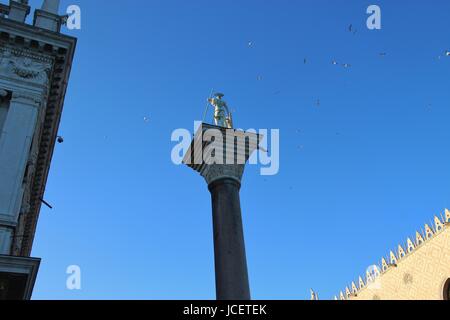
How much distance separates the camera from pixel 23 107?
46.9 feet

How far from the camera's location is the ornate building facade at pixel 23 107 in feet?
37.9

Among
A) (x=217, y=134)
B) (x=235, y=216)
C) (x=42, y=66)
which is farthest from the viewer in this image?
(x=42, y=66)

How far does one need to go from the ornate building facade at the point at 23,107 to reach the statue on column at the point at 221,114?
549cm

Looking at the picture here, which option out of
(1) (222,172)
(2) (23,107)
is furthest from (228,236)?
(2) (23,107)

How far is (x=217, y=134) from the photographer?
38.6 ft

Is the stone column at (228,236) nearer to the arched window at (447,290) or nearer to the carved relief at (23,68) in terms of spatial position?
the carved relief at (23,68)

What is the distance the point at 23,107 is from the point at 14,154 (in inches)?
63.8

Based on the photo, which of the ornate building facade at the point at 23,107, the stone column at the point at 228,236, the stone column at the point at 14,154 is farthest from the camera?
the stone column at the point at 14,154

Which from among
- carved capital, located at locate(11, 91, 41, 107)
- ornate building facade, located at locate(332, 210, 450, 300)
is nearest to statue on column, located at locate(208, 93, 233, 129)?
carved capital, located at locate(11, 91, 41, 107)

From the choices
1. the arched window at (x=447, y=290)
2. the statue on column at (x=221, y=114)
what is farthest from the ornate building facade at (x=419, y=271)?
the statue on column at (x=221, y=114)
